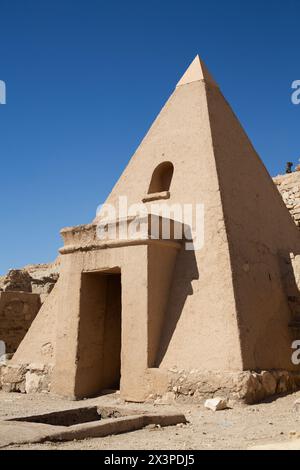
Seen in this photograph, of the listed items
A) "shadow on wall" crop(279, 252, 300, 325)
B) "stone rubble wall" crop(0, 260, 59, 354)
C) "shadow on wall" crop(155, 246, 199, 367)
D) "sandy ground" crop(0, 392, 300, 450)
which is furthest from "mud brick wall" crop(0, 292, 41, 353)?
"shadow on wall" crop(279, 252, 300, 325)

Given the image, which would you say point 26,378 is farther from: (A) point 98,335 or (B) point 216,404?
(B) point 216,404

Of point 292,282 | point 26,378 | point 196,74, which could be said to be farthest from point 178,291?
point 196,74

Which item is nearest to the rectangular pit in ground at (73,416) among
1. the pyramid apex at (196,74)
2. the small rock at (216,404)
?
the small rock at (216,404)

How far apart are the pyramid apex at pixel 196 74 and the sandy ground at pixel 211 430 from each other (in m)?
6.10

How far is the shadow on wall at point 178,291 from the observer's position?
708 centimetres

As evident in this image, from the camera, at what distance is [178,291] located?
7.44m

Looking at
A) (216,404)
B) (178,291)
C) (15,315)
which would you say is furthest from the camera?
(15,315)

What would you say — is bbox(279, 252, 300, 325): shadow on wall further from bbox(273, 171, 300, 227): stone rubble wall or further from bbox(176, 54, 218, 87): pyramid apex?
bbox(176, 54, 218, 87): pyramid apex

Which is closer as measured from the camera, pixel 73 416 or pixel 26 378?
pixel 73 416

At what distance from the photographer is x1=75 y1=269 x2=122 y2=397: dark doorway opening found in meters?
7.77

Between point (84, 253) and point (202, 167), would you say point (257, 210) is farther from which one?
point (84, 253)

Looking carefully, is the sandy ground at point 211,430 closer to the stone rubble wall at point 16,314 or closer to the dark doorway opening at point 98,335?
the dark doorway opening at point 98,335

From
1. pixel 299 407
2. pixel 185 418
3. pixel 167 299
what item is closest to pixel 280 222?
pixel 167 299

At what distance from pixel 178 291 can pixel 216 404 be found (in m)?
1.97
